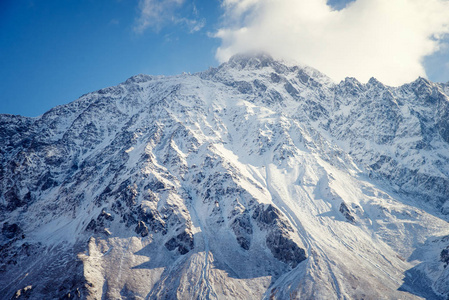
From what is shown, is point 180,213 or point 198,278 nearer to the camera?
point 198,278

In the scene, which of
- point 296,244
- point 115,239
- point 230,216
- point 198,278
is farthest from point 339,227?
point 115,239

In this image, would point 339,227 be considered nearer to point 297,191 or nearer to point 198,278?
point 297,191

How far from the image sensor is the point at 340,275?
11325 centimetres

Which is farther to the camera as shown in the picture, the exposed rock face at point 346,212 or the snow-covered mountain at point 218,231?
the exposed rock face at point 346,212

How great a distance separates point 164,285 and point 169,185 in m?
63.7

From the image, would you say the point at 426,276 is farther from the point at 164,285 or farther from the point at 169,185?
A: the point at 169,185

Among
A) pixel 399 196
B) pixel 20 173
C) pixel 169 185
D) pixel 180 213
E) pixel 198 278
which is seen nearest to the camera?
pixel 198 278

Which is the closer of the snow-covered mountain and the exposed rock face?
the snow-covered mountain

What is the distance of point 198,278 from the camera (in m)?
114

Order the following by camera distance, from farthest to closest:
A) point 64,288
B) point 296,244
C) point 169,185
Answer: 1. point 169,185
2. point 296,244
3. point 64,288

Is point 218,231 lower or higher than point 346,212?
higher

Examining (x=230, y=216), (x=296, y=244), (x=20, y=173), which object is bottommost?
(x=296, y=244)

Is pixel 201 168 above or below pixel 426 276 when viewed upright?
above

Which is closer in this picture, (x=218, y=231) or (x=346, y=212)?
(x=218, y=231)
